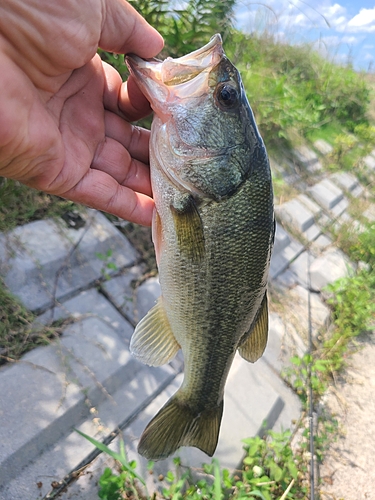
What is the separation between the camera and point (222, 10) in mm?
3998

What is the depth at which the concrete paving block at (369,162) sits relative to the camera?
29.4 ft

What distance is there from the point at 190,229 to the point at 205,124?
0.43m

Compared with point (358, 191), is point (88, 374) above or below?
below

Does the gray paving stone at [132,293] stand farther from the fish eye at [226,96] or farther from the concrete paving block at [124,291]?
the fish eye at [226,96]

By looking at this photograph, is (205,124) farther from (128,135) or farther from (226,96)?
(128,135)

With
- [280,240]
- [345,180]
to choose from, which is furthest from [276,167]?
[345,180]

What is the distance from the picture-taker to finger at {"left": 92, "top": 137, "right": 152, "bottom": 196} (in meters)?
1.95

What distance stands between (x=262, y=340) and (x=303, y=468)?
64.5 inches

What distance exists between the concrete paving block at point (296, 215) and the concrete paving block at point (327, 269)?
52 cm

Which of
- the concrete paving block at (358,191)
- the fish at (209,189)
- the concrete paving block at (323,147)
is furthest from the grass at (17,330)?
the concrete paving block at (323,147)

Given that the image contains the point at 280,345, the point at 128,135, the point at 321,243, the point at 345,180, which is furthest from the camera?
the point at 345,180

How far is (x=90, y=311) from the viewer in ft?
8.84

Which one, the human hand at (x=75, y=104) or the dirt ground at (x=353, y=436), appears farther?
the dirt ground at (x=353, y=436)

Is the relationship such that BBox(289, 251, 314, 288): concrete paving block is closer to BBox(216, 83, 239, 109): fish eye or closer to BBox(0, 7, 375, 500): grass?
BBox(0, 7, 375, 500): grass
